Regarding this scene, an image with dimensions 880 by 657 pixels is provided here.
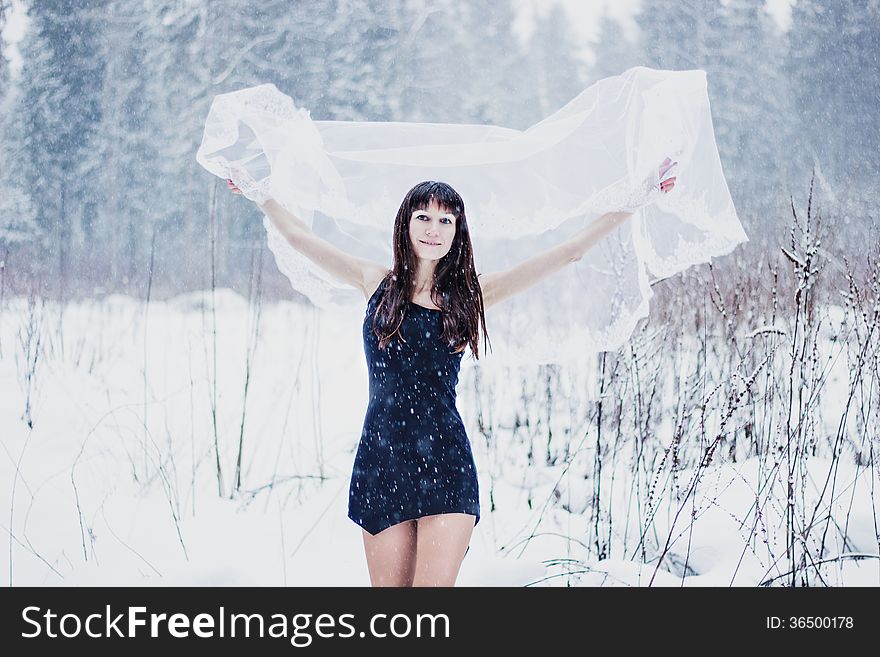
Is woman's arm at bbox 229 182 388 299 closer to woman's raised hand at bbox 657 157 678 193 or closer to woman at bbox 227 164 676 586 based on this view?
woman at bbox 227 164 676 586

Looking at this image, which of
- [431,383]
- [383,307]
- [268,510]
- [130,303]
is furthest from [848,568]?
[130,303]

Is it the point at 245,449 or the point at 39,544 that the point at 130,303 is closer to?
the point at 245,449

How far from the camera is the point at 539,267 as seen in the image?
1679 millimetres

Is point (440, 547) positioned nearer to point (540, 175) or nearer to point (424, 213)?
point (424, 213)

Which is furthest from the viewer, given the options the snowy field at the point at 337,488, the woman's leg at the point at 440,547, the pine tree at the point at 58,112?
the pine tree at the point at 58,112

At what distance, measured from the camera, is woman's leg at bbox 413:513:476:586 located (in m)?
1.46

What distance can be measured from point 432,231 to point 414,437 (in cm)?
A: 45

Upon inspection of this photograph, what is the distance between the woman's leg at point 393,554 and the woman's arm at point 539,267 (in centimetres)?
55

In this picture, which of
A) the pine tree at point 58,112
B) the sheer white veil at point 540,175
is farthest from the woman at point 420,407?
the pine tree at point 58,112

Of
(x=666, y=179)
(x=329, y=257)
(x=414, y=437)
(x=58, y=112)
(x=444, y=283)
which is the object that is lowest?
(x=414, y=437)

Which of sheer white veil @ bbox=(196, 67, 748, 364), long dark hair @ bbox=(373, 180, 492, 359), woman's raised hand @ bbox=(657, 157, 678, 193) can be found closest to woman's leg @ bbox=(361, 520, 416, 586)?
long dark hair @ bbox=(373, 180, 492, 359)

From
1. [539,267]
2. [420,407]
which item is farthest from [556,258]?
[420,407]

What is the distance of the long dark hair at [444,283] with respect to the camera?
5.06 feet

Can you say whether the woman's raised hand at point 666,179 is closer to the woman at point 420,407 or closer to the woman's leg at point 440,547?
the woman at point 420,407
